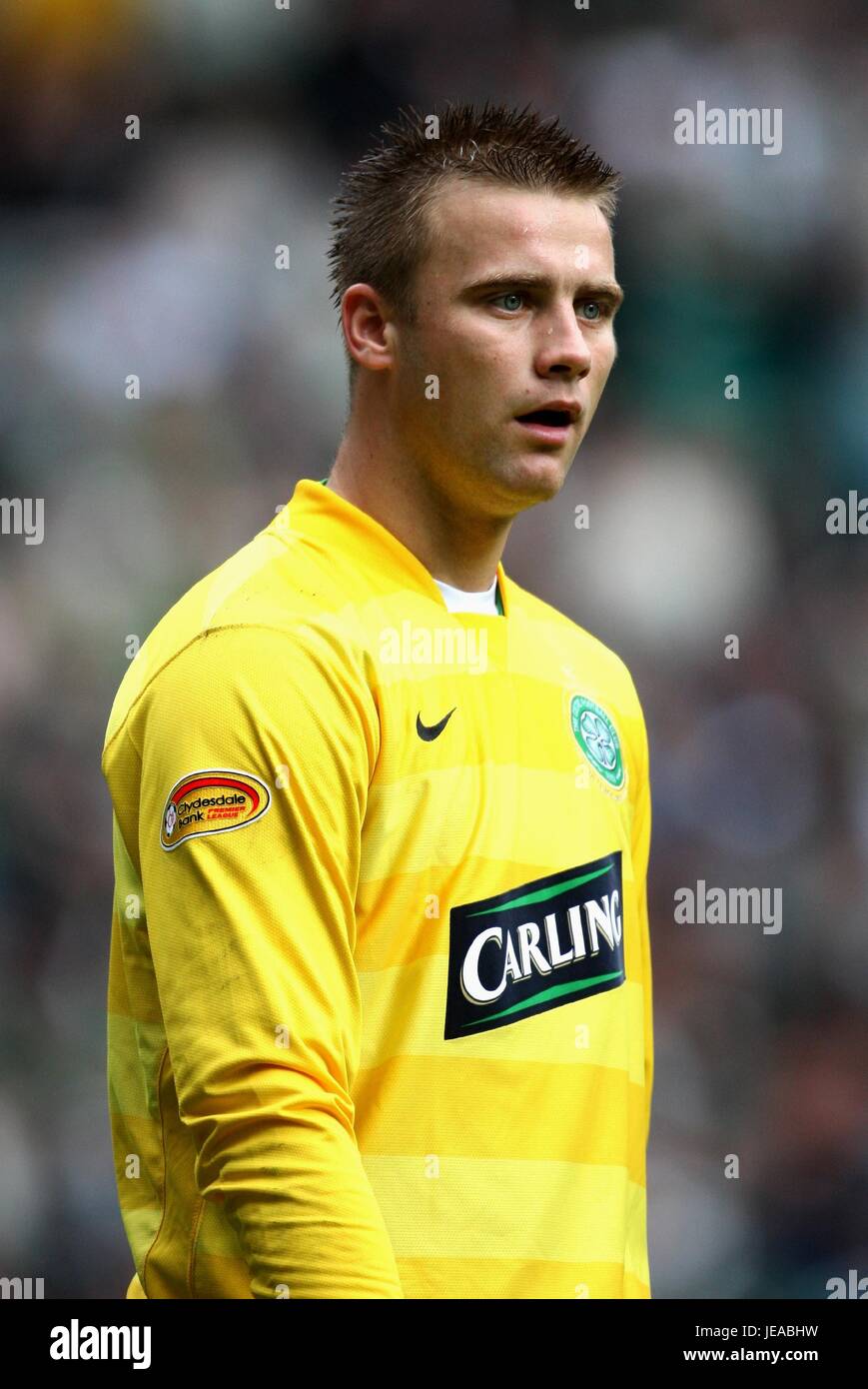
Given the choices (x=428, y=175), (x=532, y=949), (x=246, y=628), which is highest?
(x=428, y=175)

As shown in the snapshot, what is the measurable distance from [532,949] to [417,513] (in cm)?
47

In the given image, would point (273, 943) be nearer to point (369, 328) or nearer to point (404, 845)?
point (404, 845)

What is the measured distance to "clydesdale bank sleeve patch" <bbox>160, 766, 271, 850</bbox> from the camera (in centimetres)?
155

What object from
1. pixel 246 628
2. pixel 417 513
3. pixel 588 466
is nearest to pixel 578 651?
pixel 417 513

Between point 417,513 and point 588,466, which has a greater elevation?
point 588,466

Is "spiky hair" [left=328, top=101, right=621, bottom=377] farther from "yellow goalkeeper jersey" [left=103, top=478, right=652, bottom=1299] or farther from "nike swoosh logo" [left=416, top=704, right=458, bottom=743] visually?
"nike swoosh logo" [left=416, top=704, right=458, bottom=743]

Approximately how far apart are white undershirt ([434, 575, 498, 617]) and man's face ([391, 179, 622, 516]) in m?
0.11

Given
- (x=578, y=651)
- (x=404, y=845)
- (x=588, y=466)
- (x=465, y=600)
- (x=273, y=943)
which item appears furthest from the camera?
(x=588, y=466)

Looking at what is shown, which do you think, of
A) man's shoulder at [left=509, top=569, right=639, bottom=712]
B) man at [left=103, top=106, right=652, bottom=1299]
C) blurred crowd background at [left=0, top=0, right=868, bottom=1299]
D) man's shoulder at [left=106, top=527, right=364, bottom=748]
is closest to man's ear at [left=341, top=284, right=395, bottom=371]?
man at [left=103, top=106, right=652, bottom=1299]

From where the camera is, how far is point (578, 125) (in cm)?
381

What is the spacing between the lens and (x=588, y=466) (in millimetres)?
3805

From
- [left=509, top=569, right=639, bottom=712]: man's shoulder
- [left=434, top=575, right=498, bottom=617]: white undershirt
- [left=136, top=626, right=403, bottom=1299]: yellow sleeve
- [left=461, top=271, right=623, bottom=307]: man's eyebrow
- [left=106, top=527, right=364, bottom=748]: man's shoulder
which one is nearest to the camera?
[left=136, top=626, right=403, bottom=1299]: yellow sleeve

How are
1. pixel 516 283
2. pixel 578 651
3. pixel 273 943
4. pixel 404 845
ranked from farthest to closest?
1. pixel 578 651
2. pixel 516 283
3. pixel 404 845
4. pixel 273 943

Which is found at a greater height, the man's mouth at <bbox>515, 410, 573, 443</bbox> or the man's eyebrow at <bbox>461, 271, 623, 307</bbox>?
the man's eyebrow at <bbox>461, 271, 623, 307</bbox>
